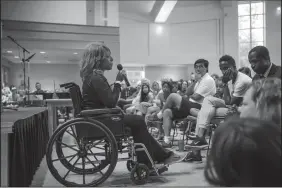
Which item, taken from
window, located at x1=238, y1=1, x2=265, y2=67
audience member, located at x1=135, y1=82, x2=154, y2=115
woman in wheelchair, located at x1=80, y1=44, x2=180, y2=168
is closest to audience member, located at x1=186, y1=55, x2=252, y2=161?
woman in wheelchair, located at x1=80, y1=44, x2=180, y2=168

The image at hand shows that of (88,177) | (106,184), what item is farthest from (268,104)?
(88,177)

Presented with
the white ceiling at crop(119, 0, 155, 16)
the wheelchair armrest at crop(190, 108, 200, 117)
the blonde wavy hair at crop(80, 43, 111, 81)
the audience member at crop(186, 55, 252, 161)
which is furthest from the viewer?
the white ceiling at crop(119, 0, 155, 16)

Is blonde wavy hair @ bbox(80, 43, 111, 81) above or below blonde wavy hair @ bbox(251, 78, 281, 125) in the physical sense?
above

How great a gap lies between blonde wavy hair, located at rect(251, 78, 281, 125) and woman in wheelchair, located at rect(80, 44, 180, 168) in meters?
1.76

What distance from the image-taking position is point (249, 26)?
13.4 metres

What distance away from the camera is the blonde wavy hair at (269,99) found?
64 cm

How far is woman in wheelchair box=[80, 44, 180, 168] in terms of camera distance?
240 cm

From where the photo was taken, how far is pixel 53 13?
830 cm

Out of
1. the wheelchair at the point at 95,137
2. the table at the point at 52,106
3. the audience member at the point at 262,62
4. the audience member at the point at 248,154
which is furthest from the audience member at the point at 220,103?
the audience member at the point at 248,154

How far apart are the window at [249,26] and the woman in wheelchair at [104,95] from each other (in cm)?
1161

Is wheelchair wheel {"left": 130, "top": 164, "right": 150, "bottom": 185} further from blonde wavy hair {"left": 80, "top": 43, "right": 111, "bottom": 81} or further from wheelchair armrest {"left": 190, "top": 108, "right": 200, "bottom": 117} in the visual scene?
wheelchair armrest {"left": 190, "top": 108, "right": 200, "bottom": 117}

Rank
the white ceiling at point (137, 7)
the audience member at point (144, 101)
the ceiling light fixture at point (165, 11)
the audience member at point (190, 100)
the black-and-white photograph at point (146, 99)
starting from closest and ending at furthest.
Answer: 1. the black-and-white photograph at point (146, 99)
2. the audience member at point (190, 100)
3. the audience member at point (144, 101)
4. the ceiling light fixture at point (165, 11)
5. the white ceiling at point (137, 7)

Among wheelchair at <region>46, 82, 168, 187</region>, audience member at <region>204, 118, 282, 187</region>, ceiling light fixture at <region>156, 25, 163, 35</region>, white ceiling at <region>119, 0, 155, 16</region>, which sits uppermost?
white ceiling at <region>119, 0, 155, 16</region>

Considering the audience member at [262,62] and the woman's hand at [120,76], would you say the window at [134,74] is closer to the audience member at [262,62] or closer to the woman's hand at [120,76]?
the woman's hand at [120,76]
